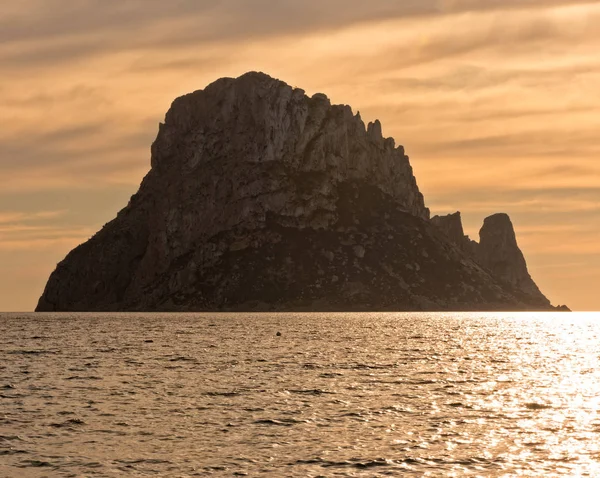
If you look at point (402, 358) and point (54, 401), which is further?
point (402, 358)

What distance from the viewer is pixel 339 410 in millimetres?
60938

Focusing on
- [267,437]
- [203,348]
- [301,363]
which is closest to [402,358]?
[301,363]

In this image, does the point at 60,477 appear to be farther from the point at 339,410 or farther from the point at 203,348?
the point at 203,348

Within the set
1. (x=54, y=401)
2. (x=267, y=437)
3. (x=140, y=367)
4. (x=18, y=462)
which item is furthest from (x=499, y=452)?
(x=140, y=367)

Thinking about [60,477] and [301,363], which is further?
[301,363]

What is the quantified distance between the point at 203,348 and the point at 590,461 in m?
97.4

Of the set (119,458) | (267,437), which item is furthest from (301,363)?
(119,458)

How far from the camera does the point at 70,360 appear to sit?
10925cm

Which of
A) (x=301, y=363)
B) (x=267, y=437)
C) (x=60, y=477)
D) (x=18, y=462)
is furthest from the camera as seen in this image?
(x=301, y=363)

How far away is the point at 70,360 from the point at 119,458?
2664 inches

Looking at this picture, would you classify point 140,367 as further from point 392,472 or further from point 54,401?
point 392,472

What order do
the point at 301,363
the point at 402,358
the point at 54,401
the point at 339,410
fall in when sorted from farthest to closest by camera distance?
the point at 402,358 < the point at 301,363 < the point at 54,401 < the point at 339,410

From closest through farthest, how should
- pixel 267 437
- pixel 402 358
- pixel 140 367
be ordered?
pixel 267 437, pixel 140 367, pixel 402 358

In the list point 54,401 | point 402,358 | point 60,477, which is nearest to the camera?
point 60,477
